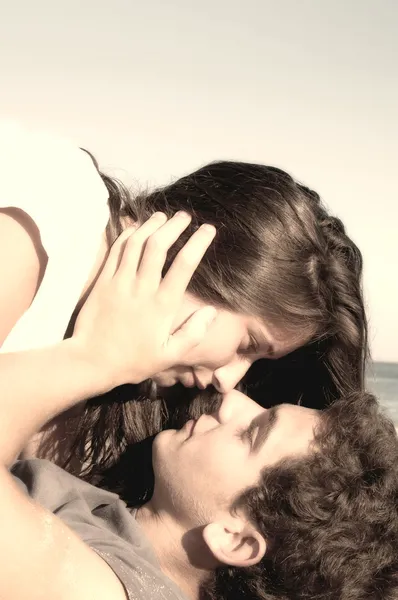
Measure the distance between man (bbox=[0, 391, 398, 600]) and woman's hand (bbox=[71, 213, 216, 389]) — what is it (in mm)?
500

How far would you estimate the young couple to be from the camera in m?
2.76

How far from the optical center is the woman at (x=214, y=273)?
2818mm

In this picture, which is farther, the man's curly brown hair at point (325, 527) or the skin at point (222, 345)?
the skin at point (222, 345)

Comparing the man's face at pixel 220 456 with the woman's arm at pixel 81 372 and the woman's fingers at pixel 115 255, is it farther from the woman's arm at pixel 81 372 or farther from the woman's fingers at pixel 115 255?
the woman's fingers at pixel 115 255

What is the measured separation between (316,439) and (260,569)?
1.75ft

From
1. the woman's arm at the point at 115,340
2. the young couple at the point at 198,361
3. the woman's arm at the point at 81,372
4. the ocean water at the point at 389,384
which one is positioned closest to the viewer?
the woman's arm at the point at 81,372

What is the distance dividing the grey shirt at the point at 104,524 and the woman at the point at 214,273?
496 millimetres

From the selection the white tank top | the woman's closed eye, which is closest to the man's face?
the woman's closed eye

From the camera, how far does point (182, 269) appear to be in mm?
3029

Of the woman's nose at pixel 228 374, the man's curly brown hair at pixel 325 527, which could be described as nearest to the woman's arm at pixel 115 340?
the woman's nose at pixel 228 374

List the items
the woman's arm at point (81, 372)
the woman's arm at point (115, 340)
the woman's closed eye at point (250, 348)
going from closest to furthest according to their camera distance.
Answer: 1. the woman's arm at point (81, 372)
2. the woman's arm at point (115, 340)
3. the woman's closed eye at point (250, 348)

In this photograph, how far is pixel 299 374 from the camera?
4000 mm

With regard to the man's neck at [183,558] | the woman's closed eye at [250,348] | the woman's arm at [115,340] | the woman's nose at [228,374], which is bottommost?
the man's neck at [183,558]

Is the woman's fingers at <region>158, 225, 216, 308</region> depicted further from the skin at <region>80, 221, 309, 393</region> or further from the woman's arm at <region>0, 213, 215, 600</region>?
the skin at <region>80, 221, 309, 393</region>
